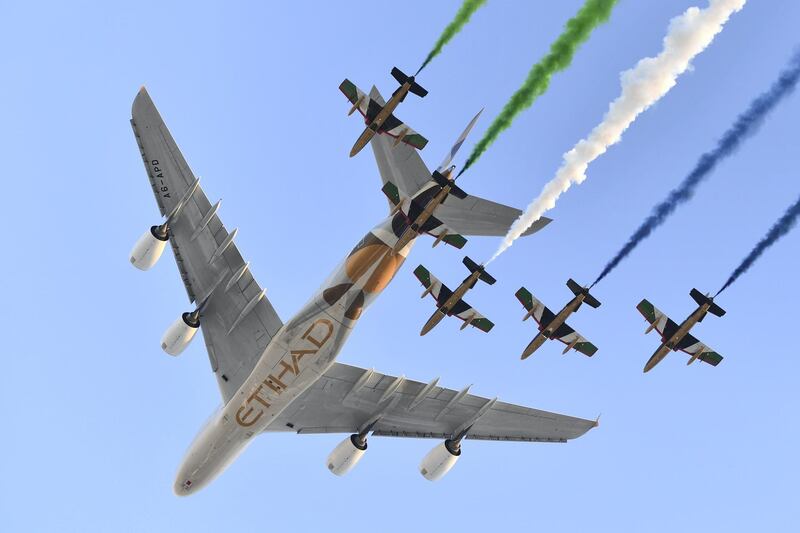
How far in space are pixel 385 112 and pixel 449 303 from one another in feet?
20.6

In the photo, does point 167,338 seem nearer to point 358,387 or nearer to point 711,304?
point 358,387

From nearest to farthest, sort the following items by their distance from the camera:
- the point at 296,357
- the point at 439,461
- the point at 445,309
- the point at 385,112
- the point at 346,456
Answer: the point at 296,357 < the point at 385,112 < the point at 445,309 < the point at 346,456 < the point at 439,461

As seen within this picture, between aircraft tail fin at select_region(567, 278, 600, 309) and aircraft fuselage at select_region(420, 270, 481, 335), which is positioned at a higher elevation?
aircraft tail fin at select_region(567, 278, 600, 309)

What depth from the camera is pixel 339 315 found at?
3225 centimetres

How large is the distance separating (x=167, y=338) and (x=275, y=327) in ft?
11.0

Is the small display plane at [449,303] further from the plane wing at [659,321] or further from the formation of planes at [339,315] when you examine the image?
the plane wing at [659,321]

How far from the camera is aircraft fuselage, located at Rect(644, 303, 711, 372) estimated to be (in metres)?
33.9

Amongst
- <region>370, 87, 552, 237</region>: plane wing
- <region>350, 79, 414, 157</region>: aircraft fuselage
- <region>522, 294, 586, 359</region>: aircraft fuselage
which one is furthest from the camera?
<region>522, 294, 586, 359</region>: aircraft fuselage

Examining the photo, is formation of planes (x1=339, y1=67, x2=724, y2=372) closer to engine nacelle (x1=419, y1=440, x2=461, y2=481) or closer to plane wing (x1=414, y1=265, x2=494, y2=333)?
plane wing (x1=414, y1=265, x2=494, y2=333)

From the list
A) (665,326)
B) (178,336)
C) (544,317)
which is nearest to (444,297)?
(544,317)

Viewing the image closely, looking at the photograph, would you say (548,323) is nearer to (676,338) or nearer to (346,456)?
(676,338)

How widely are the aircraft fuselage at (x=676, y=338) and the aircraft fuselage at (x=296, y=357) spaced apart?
9.17 meters

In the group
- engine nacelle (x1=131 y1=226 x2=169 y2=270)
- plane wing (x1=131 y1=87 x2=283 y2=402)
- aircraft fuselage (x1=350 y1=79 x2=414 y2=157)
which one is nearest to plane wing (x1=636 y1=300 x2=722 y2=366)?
aircraft fuselage (x1=350 y1=79 x2=414 y2=157)

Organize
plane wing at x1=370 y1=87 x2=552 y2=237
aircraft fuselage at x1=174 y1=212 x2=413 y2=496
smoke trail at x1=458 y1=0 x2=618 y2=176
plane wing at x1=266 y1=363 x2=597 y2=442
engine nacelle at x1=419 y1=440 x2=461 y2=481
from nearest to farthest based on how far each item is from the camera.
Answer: smoke trail at x1=458 y1=0 x2=618 y2=176 < aircraft fuselage at x1=174 y1=212 x2=413 y2=496 < plane wing at x1=370 y1=87 x2=552 y2=237 < plane wing at x1=266 y1=363 x2=597 y2=442 < engine nacelle at x1=419 y1=440 x2=461 y2=481
